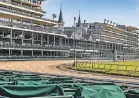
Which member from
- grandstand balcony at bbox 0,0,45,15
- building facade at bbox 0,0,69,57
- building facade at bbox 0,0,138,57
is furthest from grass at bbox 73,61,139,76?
grandstand balcony at bbox 0,0,45,15

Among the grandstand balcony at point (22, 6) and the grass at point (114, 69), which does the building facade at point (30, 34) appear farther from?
the grass at point (114, 69)

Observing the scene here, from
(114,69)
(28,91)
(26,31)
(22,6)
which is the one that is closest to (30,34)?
(26,31)

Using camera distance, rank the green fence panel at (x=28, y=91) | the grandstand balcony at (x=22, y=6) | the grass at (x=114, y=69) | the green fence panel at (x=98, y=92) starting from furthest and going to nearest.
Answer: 1. the grandstand balcony at (x=22, y=6)
2. the grass at (x=114, y=69)
3. the green fence panel at (x=98, y=92)
4. the green fence panel at (x=28, y=91)

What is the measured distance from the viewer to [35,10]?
10981 centimetres

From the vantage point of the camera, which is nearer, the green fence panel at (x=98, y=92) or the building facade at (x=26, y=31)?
the green fence panel at (x=98, y=92)

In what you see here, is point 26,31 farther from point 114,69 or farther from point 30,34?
point 114,69

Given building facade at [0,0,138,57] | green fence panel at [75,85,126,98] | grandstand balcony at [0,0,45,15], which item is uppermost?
grandstand balcony at [0,0,45,15]

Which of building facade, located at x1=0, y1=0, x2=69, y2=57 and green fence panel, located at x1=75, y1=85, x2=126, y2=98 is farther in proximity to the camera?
building facade, located at x1=0, y1=0, x2=69, y2=57

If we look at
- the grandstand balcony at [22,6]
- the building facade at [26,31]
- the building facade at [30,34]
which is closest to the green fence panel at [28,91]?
the building facade at [30,34]

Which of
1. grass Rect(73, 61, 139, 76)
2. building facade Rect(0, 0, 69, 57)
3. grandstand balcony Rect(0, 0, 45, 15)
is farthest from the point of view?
grandstand balcony Rect(0, 0, 45, 15)

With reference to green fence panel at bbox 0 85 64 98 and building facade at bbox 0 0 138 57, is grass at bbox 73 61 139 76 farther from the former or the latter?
green fence panel at bbox 0 85 64 98

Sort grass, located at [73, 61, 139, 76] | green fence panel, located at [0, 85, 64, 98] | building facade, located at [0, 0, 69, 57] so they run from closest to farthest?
green fence panel, located at [0, 85, 64, 98] → grass, located at [73, 61, 139, 76] → building facade, located at [0, 0, 69, 57]

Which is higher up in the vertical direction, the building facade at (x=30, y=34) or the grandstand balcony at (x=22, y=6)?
the grandstand balcony at (x=22, y=6)

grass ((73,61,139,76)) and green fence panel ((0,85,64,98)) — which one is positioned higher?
green fence panel ((0,85,64,98))
